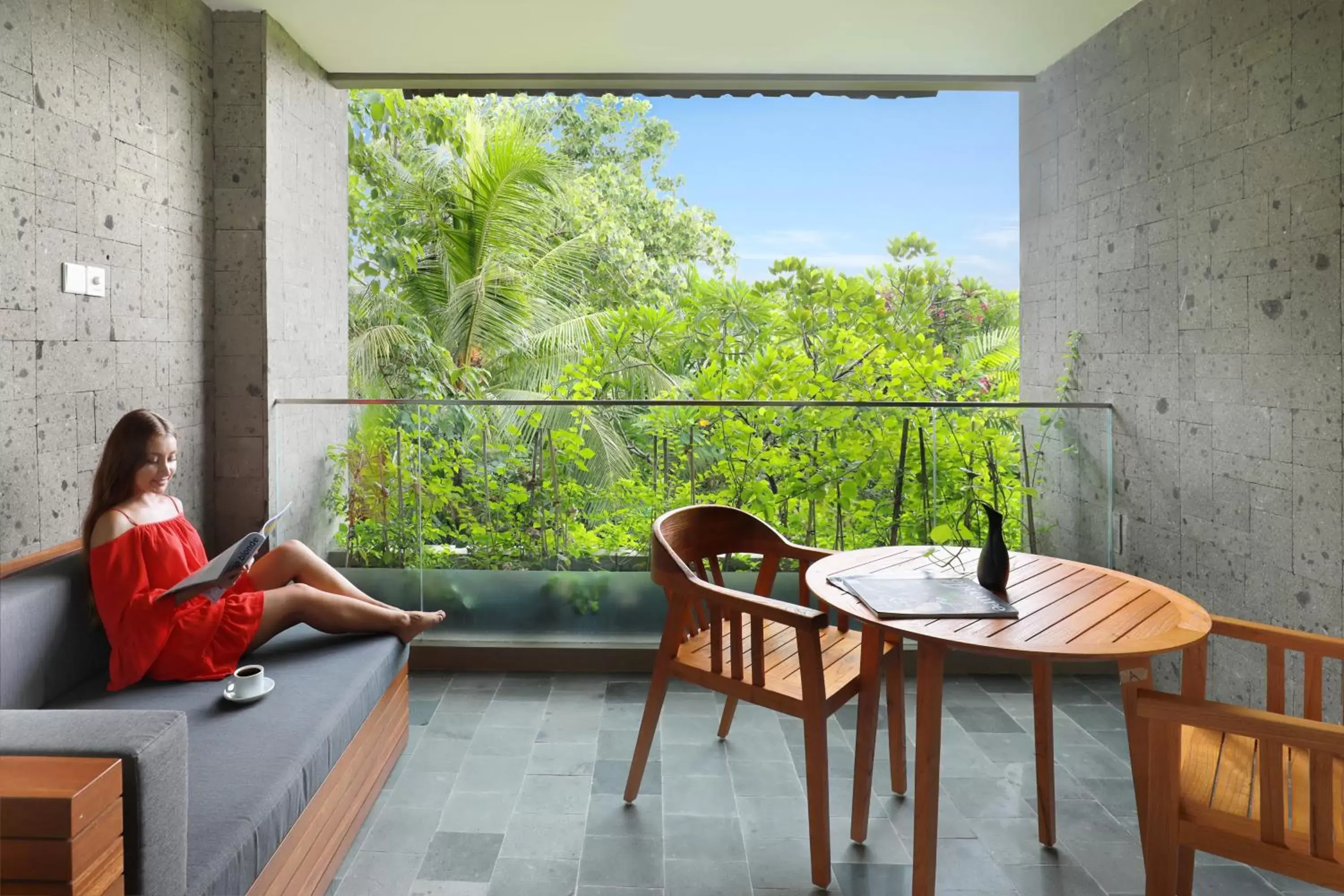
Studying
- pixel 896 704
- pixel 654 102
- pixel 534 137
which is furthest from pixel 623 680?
pixel 654 102

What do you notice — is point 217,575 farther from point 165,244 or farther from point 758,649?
point 165,244

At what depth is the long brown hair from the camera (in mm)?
2365

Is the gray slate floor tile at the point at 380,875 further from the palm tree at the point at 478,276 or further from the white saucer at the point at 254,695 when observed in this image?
the palm tree at the point at 478,276

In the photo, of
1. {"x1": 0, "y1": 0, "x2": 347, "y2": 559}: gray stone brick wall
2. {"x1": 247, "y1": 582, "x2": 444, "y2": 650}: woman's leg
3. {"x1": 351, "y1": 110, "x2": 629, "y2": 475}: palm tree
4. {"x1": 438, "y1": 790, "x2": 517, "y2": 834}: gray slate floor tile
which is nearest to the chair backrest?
{"x1": 438, "y1": 790, "x2": 517, "y2": 834}: gray slate floor tile

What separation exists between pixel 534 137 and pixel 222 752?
10.7m

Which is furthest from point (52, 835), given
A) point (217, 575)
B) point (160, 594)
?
point (160, 594)

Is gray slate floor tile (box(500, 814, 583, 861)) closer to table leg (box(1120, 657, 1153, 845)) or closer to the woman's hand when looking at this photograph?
the woman's hand

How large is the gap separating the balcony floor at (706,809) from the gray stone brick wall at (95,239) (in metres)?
1.41

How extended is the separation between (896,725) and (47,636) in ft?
7.70

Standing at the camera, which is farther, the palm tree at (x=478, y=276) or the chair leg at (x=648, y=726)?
the palm tree at (x=478, y=276)

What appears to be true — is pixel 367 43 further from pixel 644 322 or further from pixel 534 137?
pixel 534 137

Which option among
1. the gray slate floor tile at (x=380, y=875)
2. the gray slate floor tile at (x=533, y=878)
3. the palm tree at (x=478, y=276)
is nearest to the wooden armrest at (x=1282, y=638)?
the gray slate floor tile at (x=533, y=878)

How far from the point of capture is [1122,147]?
351 centimetres

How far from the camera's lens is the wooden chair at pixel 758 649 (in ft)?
6.83
